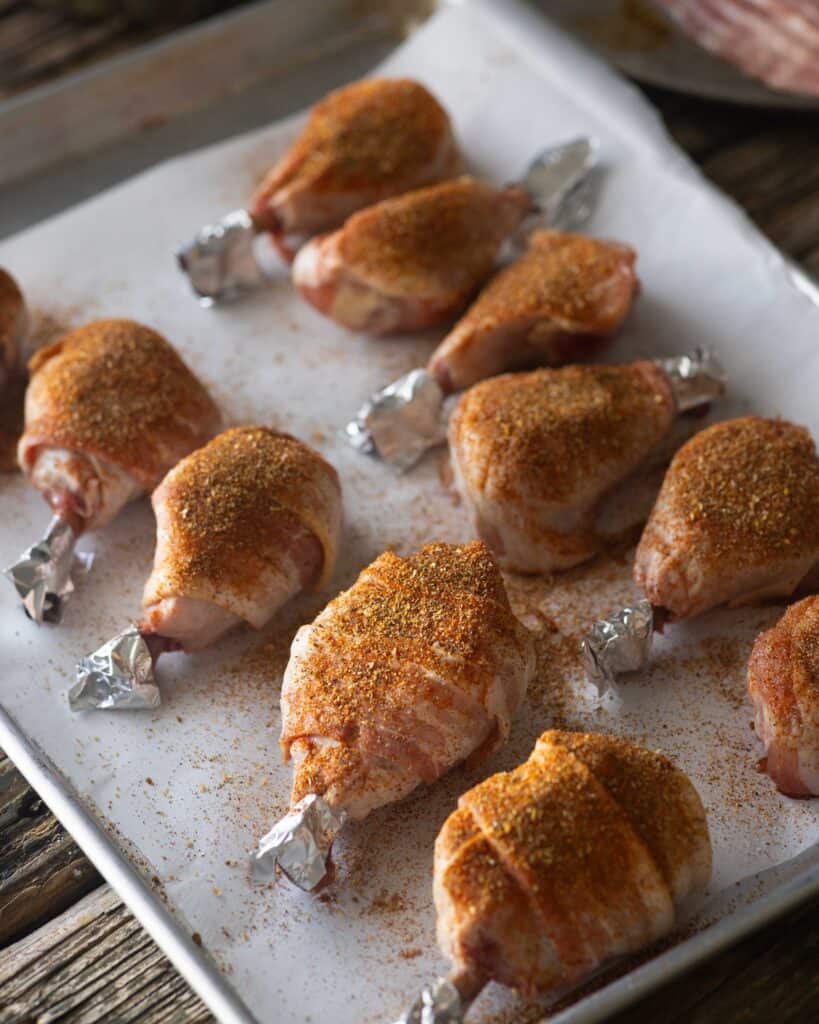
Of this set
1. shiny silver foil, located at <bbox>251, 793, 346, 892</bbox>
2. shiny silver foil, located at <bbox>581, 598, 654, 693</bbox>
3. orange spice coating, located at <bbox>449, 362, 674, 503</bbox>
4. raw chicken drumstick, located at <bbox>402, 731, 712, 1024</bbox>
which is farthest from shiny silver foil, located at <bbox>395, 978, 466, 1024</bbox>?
orange spice coating, located at <bbox>449, 362, 674, 503</bbox>

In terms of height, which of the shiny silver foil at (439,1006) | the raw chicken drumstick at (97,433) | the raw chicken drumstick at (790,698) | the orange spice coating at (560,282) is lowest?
the raw chicken drumstick at (790,698)

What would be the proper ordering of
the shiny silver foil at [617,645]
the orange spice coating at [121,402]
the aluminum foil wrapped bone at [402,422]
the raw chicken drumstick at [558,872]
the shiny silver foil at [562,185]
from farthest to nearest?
the shiny silver foil at [562,185] → the aluminum foil wrapped bone at [402,422] → the orange spice coating at [121,402] → the shiny silver foil at [617,645] → the raw chicken drumstick at [558,872]

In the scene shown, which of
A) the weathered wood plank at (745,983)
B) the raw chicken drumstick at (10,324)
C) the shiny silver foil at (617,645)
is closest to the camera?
the weathered wood plank at (745,983)

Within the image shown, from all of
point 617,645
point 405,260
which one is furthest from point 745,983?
point 405,260

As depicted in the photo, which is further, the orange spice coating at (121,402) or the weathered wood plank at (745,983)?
the orange spice coating at (121,402)

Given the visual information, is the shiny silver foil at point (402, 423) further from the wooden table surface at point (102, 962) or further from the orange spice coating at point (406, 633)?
the wooden table surface at point (102, 962)

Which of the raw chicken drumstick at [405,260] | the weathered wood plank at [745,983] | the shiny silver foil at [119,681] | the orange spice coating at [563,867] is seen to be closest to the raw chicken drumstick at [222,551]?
the shiny silver foil at [119,681]

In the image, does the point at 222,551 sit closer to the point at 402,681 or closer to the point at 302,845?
the point at 402,681
